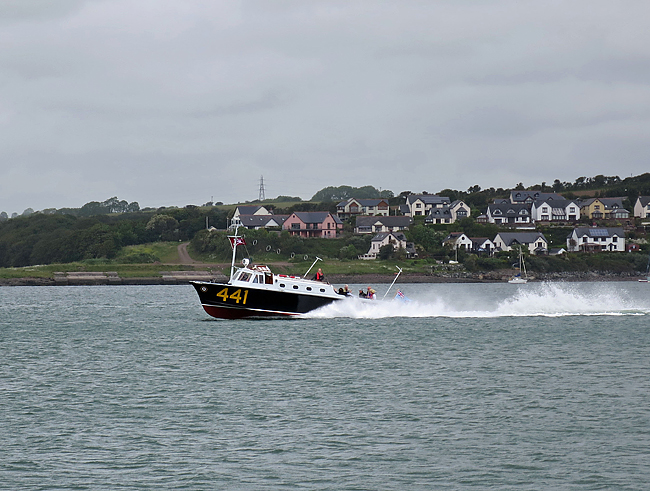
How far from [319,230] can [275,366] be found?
5628 inches

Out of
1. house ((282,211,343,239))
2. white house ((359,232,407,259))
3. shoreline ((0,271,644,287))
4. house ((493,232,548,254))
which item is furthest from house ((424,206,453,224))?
shoreline ((0,271,644,287))

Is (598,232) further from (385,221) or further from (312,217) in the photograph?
(312,217)

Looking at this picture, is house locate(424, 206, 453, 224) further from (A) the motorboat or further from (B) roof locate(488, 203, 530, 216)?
(A) the motorboat

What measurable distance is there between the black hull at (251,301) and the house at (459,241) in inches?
4616

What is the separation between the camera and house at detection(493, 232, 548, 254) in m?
165

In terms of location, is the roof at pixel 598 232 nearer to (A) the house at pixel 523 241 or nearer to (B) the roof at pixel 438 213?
(A) the house at pixel 523 241

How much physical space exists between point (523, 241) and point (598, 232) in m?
19.5

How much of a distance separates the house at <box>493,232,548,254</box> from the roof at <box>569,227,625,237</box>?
878 centimetres

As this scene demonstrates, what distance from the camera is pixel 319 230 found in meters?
177

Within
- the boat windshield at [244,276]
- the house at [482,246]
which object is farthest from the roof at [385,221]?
the boat windshield at [244,276]

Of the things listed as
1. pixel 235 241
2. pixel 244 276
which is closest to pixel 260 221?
pixel 244 276

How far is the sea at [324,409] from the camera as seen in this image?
1841 cm

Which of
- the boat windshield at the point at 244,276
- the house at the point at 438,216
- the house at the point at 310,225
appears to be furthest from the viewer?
the house at the point at 438,216

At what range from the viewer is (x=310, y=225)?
579 feet
